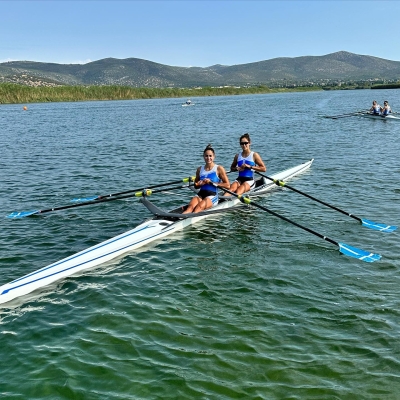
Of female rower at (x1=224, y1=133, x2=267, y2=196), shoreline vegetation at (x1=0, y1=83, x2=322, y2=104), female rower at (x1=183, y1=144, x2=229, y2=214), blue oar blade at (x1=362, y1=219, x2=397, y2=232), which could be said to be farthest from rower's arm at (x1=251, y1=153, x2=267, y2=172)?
shoreline vegetation at (x1=0, y1=83, x2=322, y2=104)

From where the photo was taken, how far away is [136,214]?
1223 centimetres

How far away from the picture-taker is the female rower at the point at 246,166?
1264cm

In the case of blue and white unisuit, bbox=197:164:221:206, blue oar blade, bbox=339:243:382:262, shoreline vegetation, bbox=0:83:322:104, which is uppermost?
shoreline vegetation, bbox=0:83:322:104

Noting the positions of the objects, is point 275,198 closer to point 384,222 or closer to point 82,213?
point 384,222

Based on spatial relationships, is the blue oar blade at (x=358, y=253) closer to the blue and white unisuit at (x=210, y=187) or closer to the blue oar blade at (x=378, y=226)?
the blue oar blade at (x=378, y=226)

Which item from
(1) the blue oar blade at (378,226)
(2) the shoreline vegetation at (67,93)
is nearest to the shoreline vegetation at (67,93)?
(2) the shoreline vegetation at (67,93)

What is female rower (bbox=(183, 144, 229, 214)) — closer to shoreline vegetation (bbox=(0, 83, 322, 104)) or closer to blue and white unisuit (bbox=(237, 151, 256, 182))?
blue and white unisuit (bbox=(237, 151, 256, 182))

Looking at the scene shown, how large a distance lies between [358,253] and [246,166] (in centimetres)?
492

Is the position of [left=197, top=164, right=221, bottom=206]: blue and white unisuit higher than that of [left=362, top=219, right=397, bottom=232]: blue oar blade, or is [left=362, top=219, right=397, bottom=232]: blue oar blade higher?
[left=197, top=164, right=221, bottom=206]: blue and white unisuit

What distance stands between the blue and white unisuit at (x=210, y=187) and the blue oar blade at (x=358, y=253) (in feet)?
12.3

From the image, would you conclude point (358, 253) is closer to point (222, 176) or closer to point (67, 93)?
point (222, 176)

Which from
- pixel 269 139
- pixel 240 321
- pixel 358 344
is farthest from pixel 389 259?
pixel 269 139

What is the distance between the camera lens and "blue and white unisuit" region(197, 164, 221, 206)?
11172 mm

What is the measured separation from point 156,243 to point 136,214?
99.4 inches
